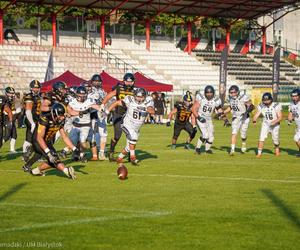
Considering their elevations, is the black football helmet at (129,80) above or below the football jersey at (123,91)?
above

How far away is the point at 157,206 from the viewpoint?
37.1 feet

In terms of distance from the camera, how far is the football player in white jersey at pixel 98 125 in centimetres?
1927

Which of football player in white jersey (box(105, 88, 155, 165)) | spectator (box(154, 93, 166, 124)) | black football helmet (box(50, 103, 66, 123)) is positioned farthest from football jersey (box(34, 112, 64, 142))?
spectator (box(154, 93, 166, 124))

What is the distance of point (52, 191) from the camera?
1308cm

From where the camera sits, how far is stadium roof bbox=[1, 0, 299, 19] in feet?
179

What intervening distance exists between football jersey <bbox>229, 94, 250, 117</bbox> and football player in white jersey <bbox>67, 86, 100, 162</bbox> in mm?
5252

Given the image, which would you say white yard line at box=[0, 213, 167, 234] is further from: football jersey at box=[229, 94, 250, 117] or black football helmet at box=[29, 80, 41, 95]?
football jersey at box=[229, 94, 250, 117]

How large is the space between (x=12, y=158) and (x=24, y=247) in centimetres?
1203

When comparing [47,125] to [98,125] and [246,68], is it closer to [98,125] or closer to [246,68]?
[98,125]

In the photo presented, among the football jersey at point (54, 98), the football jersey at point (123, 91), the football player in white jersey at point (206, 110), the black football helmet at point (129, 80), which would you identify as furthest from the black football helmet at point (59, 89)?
the football player in white jersey at point (206, 110)

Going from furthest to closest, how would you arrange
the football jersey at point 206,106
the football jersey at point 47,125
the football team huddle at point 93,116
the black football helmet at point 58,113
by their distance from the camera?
the football jersey at point 206,106, the football team huddle at point 93,116, the football jersey at point 47,125, the black football helmet at point 58,113

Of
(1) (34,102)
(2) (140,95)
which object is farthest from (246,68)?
(2) (140,95)

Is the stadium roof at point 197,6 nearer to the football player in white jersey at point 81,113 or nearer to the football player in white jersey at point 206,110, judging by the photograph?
the football player in white jersey at point 206,110

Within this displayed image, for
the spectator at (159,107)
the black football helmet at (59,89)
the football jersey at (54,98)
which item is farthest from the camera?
the spectator at (159,107)
